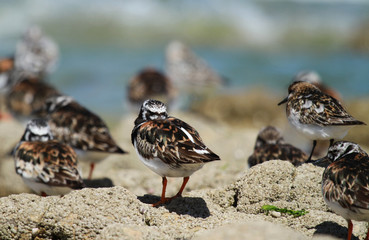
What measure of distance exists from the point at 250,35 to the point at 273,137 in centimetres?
2098

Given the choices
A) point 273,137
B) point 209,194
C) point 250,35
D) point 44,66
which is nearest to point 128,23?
point 250,35

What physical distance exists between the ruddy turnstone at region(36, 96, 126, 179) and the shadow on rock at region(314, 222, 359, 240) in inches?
143

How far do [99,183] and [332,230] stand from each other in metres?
Result: 3.83

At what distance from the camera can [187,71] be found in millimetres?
17328

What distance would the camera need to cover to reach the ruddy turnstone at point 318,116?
657cm

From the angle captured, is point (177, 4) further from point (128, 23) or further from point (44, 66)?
point (44, 66)

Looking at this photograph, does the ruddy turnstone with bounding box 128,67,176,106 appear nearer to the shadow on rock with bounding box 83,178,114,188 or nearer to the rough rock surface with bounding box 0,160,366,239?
the shadow on rock with bounding box 83,178,114,188

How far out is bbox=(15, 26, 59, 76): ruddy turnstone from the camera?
16234mm

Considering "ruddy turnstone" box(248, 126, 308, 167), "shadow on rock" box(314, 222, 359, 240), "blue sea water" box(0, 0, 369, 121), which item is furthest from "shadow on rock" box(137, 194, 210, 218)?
"blue sea water" box(0, 0, 369, 121)

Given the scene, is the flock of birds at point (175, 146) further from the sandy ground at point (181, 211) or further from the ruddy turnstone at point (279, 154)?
the sandy ground at point (181, 211)

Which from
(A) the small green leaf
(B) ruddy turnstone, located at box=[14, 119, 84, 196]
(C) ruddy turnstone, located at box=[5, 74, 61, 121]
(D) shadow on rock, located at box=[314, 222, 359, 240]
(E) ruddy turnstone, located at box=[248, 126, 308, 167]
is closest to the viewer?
(D) shadow on rock, located at box=[314, 222, 359, 240]

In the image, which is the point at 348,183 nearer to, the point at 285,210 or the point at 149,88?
the point at 285,210

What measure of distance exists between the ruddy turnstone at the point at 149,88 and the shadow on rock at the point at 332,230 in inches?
316

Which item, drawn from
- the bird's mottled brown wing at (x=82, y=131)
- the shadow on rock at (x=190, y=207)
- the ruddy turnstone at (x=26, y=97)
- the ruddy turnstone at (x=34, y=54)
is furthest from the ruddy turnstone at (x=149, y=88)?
the shadow on rock at (x=190, y=207)
